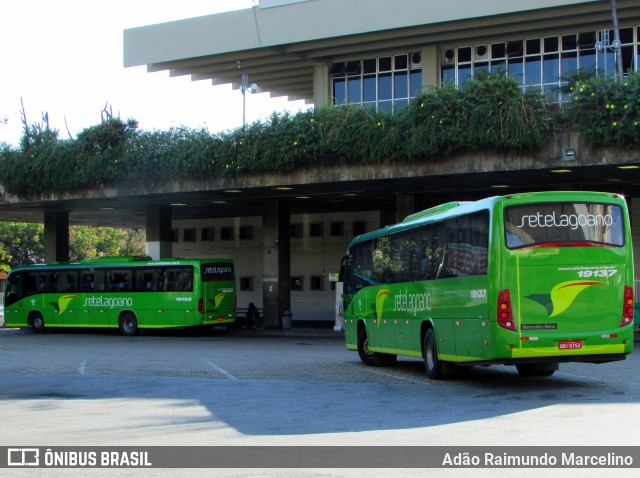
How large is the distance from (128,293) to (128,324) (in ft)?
4.50

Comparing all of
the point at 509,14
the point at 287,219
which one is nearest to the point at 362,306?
the point at 509,14

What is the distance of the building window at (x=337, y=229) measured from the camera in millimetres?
48562

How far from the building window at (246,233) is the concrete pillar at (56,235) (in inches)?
397

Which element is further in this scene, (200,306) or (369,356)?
(200,306)

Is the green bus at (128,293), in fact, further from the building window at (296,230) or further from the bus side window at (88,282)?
the building window at (296,230)

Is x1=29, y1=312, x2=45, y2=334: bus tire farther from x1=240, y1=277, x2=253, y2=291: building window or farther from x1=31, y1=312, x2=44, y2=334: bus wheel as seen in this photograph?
x1=240, y1=277, x2=253, y2=291: building window

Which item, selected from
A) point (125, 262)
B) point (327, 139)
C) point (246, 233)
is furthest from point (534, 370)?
point (246, 233)

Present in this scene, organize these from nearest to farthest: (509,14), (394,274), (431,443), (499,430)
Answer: (431,443) → (499,430) → (394,274) → (509,14)

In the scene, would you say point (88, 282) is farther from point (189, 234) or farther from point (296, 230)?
point (189, 234)

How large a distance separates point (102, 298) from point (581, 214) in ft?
91.4

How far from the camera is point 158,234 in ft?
139

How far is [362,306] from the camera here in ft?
73.6

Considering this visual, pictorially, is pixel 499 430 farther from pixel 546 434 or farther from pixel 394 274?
pixel 394 274

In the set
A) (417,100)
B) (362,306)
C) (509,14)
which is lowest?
(362,306)
